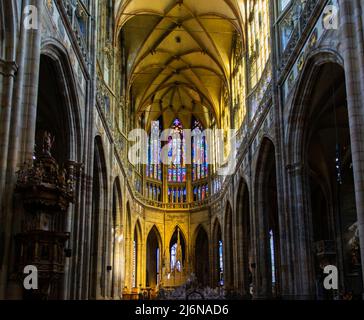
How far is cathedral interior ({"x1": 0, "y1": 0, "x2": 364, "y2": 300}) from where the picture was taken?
14.7 meters

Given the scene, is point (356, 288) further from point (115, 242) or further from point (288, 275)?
point (115, 242)

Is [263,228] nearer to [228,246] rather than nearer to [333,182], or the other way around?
[333,182]

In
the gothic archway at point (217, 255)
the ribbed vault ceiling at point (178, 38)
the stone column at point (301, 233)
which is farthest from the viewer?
the gothic archway at point (217, 255)

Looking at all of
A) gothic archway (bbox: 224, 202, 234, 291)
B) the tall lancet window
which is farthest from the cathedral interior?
the tall lancet window

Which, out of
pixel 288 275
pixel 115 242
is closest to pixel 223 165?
pixel 115 242

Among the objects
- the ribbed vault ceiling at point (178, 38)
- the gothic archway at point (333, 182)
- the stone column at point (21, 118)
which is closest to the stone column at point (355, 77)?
the gothic archway at point (333, 182)

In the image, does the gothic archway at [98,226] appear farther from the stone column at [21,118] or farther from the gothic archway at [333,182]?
the stone column at [21,118]

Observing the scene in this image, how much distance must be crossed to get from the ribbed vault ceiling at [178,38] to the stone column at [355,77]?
2125cm

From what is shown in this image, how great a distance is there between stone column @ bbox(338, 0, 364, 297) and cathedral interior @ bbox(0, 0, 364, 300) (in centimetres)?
4

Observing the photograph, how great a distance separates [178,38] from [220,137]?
10.2 m

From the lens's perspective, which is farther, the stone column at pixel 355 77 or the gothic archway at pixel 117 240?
the gothic archway at pixel 117 240

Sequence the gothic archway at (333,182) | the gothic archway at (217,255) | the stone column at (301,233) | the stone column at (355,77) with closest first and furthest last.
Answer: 1. the stone column at (355,77)
2. the stone column at (301,233)
3. the gothic archway at (333,182)
4. the gothic archway at (217,255)

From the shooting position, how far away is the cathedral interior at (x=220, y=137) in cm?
1470

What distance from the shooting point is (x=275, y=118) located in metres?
25.8
